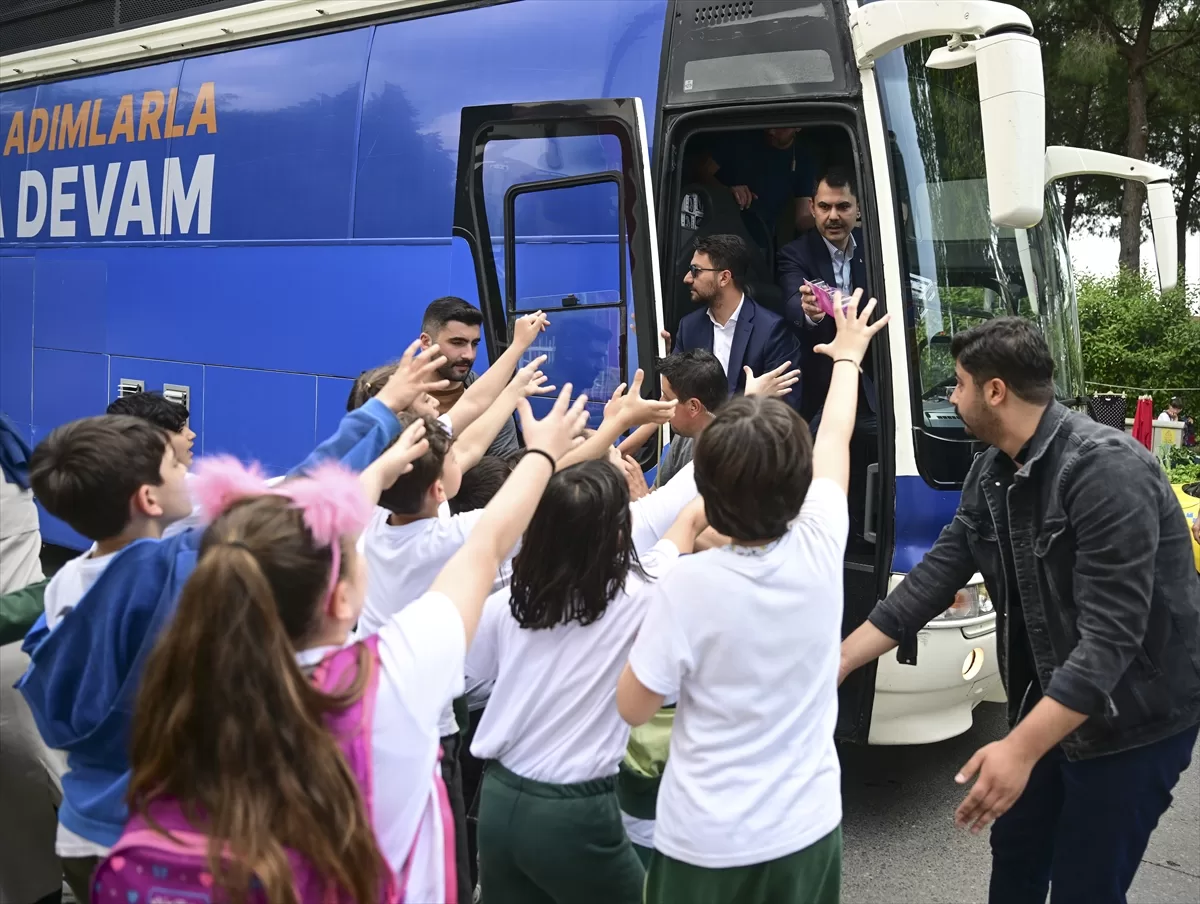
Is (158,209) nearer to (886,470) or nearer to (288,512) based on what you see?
(886,470)

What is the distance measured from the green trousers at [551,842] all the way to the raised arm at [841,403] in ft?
2.87

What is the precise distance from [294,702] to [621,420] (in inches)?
57.3

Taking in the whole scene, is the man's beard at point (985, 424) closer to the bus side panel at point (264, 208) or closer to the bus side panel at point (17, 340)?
the bus side panel at point (264, 208)

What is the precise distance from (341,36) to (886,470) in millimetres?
3676

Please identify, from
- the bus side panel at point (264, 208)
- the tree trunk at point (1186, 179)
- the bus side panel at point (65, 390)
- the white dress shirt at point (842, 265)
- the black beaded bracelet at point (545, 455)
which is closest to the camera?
the black beaded bracelet at point (545, 455)

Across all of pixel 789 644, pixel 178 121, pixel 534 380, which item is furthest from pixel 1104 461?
pixel 178 121

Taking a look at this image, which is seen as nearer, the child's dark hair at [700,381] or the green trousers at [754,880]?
→ the green trousers at [754,880]

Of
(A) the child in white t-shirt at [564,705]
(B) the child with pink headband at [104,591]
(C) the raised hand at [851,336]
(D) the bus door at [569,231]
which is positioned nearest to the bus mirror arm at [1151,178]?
(D) the bus door at [569,231]

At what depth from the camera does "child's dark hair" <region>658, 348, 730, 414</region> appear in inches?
150

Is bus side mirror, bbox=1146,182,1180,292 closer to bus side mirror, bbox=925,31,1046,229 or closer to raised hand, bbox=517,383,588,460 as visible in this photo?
bus side mirror, bbox=925,31,1046,229

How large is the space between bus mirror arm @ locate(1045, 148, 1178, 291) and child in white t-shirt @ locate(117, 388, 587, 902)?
15.8 ft

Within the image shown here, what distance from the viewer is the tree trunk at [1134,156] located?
1970cm

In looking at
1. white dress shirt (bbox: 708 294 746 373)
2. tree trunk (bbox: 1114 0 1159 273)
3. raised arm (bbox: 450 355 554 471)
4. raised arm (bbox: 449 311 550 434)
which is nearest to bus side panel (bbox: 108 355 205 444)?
white dress shirt (bbox: 708 294 746 373)

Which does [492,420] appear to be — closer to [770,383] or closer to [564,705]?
[770,383]
